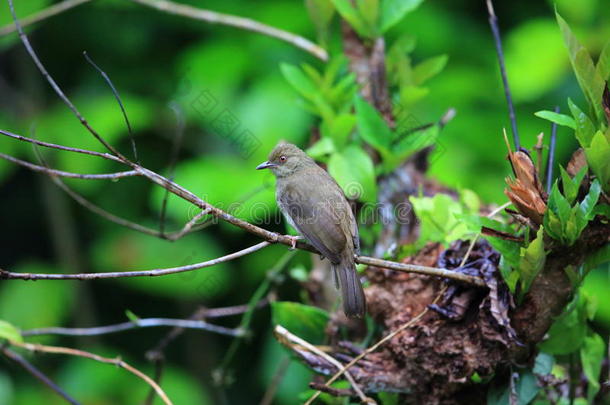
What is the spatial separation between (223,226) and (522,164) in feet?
9.55

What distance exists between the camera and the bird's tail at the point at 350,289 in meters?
2.65

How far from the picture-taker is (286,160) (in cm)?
386

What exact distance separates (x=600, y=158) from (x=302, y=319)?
4.60 feet

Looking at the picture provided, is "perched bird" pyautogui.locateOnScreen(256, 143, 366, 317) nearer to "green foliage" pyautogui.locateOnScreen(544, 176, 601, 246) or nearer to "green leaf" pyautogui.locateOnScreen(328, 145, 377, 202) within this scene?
"green leaf" pyautogui.locateOnScreen(328, 145, 377, 202)

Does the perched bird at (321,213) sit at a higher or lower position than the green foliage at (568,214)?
lower

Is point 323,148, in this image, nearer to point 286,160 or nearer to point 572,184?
point 286,160

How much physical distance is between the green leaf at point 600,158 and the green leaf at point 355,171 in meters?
1.14

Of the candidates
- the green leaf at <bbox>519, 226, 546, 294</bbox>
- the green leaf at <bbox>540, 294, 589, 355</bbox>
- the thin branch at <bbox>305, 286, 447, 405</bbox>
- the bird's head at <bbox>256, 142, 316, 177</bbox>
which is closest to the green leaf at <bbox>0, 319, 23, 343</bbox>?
the thin branch at <bbox>305, 286, 447, 405</bbox>

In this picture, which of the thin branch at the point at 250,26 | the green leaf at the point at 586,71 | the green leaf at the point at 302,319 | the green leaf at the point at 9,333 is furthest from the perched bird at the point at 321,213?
the green leaf at the point at 9,333

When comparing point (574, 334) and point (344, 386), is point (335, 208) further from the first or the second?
point (574, 334)

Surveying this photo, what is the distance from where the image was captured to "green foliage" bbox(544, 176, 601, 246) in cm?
218

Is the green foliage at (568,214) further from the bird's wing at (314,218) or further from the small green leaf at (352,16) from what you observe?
the small green leaf at (352,16)

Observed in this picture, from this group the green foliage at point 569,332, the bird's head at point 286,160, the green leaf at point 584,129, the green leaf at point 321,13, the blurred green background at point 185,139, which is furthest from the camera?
the blurred green background at point 185,139

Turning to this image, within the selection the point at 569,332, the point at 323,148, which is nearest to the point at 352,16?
the point at 323,148
